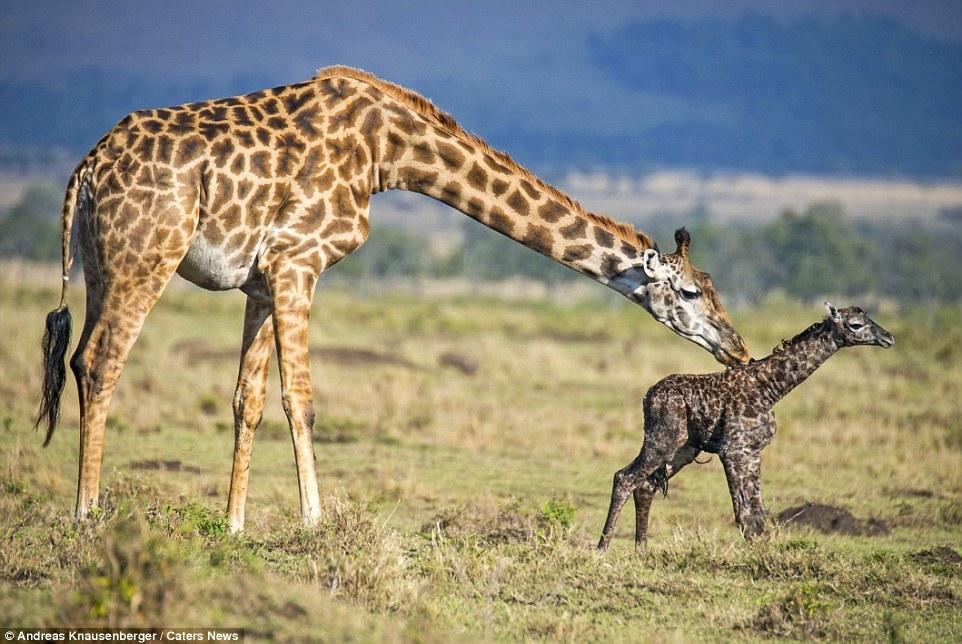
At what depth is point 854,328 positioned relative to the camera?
10.4 meters

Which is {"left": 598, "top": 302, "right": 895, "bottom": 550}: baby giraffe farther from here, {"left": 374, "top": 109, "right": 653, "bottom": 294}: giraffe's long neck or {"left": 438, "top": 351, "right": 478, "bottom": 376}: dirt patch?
{"left": 438, "top": 351, "right": 478, "bottom": 376}: dirt patch

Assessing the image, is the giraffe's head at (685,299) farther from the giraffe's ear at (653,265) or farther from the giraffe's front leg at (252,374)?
the giraffe's front leg at (252,374)

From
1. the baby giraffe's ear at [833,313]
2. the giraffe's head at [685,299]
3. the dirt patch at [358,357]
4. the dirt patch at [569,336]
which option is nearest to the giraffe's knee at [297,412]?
the giraffe's head at [685,299]

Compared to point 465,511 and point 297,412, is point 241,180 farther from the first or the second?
point 465,511

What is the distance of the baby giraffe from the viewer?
9.94 meters

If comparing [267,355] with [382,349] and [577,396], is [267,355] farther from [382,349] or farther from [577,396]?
[382,349]

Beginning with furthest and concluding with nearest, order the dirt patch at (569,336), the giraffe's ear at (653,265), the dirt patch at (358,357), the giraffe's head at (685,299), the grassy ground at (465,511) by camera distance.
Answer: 1. the dirt patch at (569,336)
2. the dirt patch at (358,357)
3. the giraffe's head at (685,299)
4. the giraffe's ear at (653,265)
5. the grassy ground at (465,511)

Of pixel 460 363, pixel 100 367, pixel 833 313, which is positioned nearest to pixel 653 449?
pixel 833 313

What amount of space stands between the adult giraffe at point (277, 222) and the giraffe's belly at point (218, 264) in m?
0.01

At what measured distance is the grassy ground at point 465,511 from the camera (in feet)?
25.4

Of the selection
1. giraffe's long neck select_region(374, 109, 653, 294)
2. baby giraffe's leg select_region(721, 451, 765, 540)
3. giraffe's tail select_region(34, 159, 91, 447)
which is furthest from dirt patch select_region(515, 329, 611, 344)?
giraffe's tail select_region(34, 159, 91, 447)

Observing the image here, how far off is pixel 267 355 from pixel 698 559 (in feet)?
11.6

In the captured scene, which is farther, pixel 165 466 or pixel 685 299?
pixel 165 466

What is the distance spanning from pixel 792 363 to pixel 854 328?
56 centimetres
